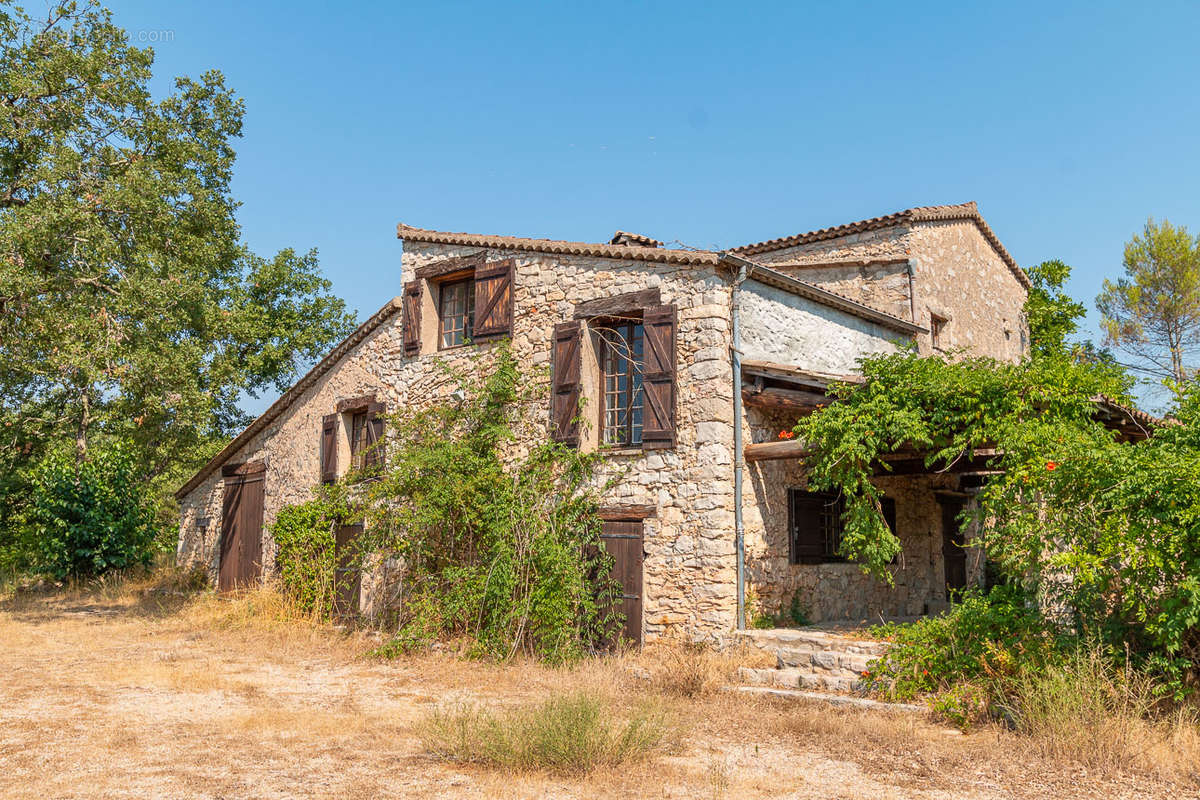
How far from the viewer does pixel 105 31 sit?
16328 mm

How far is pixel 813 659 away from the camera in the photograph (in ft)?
28.6

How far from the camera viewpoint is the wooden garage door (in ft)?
53.0

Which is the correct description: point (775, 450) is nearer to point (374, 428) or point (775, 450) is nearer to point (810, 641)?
point (810, 641)

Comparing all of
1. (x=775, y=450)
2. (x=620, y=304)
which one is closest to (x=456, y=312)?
(x=620, y=304)

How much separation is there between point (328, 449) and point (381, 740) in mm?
8735

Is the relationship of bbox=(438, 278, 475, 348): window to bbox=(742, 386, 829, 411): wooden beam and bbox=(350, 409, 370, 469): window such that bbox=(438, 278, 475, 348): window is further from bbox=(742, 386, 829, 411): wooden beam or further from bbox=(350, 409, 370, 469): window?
bbox=(742, 386, 829, 411): wooden beam

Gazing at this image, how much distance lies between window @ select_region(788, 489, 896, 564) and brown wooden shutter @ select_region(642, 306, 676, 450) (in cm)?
182

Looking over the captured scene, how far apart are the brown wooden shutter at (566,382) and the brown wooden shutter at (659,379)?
0.96 m

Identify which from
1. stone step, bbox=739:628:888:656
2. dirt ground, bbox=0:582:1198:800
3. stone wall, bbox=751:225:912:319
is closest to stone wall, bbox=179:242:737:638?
stone step, bbox=739:628:888:656

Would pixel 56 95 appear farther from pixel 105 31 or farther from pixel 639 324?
pixel 639 324

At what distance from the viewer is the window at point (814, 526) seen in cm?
1038

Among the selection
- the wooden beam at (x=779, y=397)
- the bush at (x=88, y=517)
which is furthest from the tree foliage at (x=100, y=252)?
the wooden beam at (x=779, y=397)

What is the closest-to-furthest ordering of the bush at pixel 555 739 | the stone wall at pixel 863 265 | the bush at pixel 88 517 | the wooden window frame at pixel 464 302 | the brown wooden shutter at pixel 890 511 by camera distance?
the bush at pixel 555 739 → the brown wooden shutter at pixel 890 511 → the wooden window frame at pixel 464 302 → the stone wall at pixel 863 265 → the bush at pixel 88 517

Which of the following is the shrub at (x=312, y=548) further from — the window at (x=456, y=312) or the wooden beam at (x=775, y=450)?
the wooden beam at (x=775, y=450)
